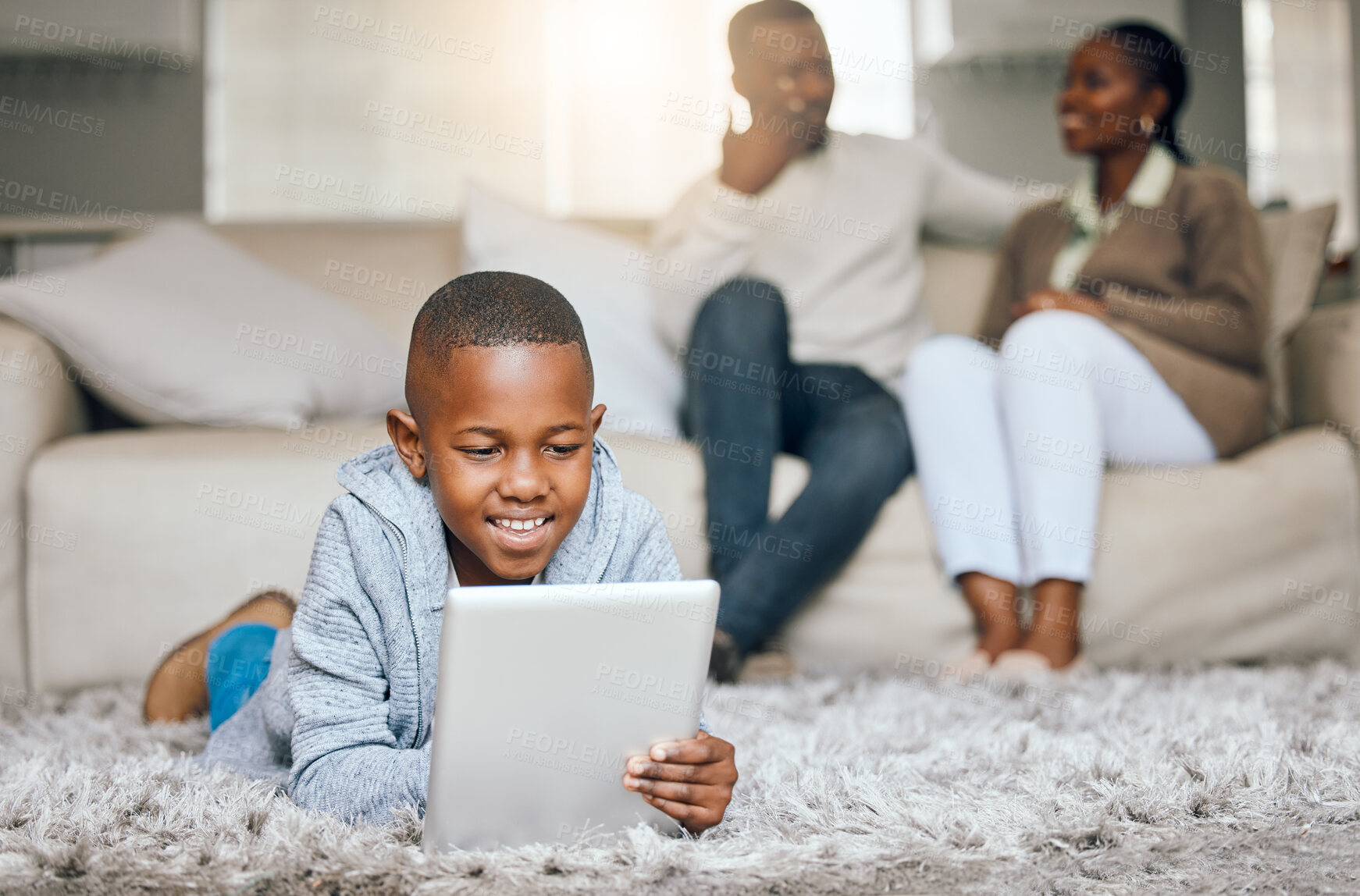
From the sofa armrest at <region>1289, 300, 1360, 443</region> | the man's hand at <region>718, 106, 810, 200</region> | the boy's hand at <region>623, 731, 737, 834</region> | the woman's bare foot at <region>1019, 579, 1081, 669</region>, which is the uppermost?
the man's hand at <region>718, 106, 810, 200</region>

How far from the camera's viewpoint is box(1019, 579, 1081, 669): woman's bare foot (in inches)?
51.6

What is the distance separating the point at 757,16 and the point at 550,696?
131cm

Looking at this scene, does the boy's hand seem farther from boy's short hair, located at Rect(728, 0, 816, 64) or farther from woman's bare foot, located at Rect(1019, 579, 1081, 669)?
boy's short hair, located at Rect(728, 0, 816, 64)

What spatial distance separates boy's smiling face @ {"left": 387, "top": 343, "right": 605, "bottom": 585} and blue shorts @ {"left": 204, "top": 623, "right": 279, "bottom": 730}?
37 cm

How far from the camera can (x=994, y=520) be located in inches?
53.9

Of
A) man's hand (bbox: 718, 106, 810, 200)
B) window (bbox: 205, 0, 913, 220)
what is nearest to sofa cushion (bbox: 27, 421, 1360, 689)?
man's hand (bbox: 718, 106, 810, 200)

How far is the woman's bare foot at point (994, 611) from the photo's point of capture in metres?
1.34

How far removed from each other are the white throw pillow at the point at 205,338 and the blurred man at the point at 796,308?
50 cm

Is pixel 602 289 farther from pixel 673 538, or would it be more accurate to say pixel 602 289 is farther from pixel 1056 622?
pixel 1056 622

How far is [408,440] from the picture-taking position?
0.79 m

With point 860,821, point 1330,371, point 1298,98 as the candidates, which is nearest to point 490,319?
point 860,821

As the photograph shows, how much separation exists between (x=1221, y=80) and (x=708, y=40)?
1675 mm

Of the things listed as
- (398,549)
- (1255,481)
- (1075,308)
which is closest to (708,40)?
(1075,308)

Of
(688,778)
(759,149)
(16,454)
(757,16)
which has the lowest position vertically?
(688,778)
